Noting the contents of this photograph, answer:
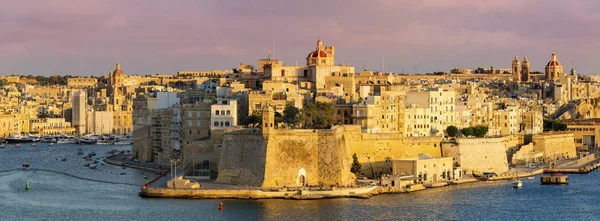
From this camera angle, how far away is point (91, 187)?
4416cm

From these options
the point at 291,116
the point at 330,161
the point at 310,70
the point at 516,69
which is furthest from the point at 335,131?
the point at 516,69

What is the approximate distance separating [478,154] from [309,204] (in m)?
12.6

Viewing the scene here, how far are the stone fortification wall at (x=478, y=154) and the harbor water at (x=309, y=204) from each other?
185cm

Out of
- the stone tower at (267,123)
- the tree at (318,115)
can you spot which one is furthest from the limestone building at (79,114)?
the stone tower at (267,123)

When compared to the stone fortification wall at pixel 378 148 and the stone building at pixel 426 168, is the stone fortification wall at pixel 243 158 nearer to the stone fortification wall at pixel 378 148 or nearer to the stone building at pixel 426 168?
the stone fortification wall at pixel 378 148

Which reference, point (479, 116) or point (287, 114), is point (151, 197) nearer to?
point (287, 114)

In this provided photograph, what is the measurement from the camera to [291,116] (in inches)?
1789

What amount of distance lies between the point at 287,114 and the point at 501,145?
33.2ft

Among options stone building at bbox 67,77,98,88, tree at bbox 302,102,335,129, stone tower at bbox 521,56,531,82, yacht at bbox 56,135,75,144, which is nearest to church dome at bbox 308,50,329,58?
Result: tree at bbox 302,102,335,129

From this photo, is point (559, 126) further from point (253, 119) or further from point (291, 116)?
point (253, 119)

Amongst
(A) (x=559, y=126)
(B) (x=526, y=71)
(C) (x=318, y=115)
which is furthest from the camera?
(B) (x=526, y=71)

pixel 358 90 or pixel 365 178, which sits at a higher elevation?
pixel 358 90

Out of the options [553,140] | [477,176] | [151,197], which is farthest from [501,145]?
[151,197]

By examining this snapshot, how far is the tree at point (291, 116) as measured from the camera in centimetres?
4528
